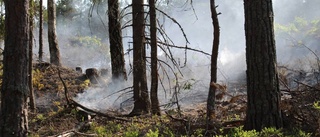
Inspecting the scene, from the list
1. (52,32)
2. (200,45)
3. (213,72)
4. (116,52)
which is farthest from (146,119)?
(200,45)

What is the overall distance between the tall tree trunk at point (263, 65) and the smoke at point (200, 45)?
259 inches

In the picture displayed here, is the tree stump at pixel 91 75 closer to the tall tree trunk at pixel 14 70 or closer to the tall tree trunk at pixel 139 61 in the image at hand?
the tall tree trunk at pixel 139 61

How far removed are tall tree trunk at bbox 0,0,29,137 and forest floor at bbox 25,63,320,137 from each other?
115 cm

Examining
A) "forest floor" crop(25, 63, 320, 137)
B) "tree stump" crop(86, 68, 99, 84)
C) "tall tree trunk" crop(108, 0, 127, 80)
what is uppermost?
"tall tree trunk" crop(108, 0, 127, 80)

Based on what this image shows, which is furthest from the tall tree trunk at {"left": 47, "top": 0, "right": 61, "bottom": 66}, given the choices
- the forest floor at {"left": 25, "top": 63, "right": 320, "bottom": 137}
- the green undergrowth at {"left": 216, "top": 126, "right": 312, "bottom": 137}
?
the green undergrowth at {"left": 216, "top": 126, "right": 312, "bottom": 137}

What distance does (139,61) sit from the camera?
8.30m

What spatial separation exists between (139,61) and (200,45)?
16.7 metres

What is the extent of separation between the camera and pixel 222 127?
18.6ft

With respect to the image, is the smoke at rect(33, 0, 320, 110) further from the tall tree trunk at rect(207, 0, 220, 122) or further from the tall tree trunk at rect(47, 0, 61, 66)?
the tall tree trunk at rect(207, 0, 220, 122)

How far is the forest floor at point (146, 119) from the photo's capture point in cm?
556

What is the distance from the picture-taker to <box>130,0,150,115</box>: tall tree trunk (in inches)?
326

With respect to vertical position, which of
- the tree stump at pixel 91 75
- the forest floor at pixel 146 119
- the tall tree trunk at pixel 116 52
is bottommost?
the forest floor at pixel 146 119

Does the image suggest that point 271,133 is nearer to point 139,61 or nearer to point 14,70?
point 14,70

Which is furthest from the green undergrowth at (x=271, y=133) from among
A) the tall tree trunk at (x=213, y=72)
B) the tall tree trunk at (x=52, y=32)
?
the tall tree trunk at (x=52, y=32)
